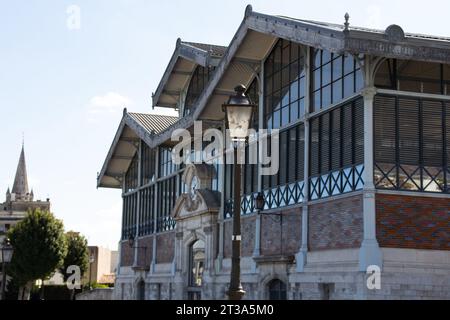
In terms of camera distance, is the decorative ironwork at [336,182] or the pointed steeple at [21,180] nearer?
the decorative ironwork at [336,182]

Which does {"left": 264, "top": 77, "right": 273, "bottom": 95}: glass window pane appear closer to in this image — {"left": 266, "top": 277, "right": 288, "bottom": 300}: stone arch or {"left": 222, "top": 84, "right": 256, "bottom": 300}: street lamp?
{"left": 266, "top": 277, "right": 288, "bottom": 300}: stone arch

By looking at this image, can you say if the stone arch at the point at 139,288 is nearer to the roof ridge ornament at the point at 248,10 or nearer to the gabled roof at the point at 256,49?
the gabled roof at the point at 256,49

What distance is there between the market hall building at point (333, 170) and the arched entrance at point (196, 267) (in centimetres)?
9

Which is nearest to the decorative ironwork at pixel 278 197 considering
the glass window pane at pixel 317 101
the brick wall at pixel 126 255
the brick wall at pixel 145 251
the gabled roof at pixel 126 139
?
the glass window pane at pixel 317 101

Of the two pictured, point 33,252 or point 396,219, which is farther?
point 33,252

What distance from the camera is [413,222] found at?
2028 centimetres

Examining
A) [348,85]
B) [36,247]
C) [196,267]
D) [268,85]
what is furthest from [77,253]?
[348,85]

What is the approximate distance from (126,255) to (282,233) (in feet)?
67.6

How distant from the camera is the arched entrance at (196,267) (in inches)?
1270

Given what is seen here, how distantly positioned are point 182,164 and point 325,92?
13.7 meters

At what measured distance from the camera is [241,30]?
25.9 meters

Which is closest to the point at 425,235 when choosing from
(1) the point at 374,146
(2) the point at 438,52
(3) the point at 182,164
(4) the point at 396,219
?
(4) the point at 396,219
